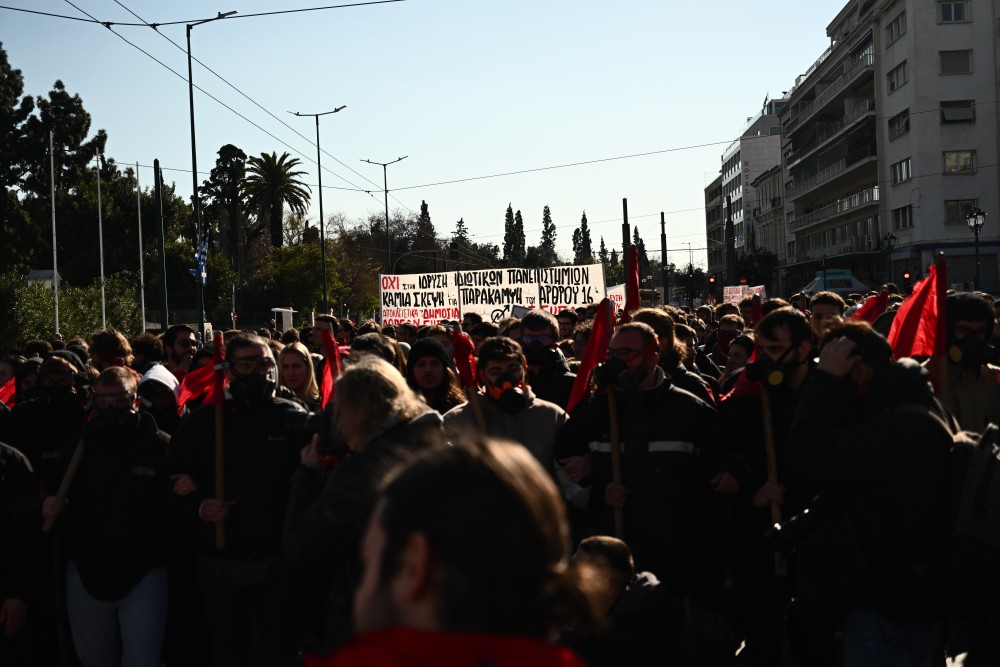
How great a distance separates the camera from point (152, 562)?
5.27m

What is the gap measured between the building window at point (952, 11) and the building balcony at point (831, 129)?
8697 mm

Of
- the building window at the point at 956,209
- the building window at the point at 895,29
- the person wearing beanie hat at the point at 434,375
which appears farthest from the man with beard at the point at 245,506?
the building window at the point at 895,29

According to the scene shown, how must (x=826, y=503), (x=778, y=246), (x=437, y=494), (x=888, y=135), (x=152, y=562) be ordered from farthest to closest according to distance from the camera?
(x=778, y=246) < (x=888, y=135) < (x=152, y=562) < (x=826, y=503) < (x=437, y=494)

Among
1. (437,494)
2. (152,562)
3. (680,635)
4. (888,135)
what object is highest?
(888,135)

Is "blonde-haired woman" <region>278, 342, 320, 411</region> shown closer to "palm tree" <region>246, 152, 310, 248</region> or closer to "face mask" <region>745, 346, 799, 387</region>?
"face mask" <region>745, 346, 799, 387</region>

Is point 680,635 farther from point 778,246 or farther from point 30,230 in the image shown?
point 778,246

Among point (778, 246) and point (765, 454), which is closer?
point (765, 454)

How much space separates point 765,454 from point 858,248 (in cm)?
6453

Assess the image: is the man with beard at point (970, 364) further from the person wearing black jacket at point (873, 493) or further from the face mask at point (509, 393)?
the face mask at point (509, 393)

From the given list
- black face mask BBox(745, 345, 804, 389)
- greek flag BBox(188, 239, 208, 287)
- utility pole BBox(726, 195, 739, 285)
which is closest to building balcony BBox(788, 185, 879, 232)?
utility pole BBox(726, 195, 739, 285)

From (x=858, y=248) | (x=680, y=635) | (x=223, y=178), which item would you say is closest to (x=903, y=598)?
(x=680, y=635)

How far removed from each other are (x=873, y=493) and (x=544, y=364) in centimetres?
414

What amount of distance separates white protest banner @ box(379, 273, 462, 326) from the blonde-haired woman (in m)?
12.4

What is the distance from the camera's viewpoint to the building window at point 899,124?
2229 inches
